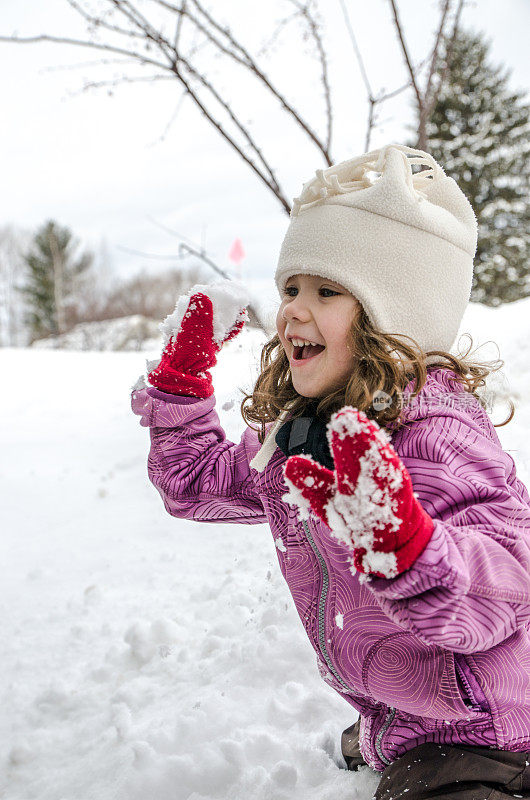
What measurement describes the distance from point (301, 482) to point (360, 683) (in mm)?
722

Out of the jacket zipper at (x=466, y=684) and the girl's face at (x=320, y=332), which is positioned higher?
the girl's face at (x=320, y=332)

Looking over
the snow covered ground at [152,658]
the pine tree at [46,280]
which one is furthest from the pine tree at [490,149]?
the pine tree at [46,280]

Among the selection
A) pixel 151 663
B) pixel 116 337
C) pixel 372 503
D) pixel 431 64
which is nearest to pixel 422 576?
pixel 372 503

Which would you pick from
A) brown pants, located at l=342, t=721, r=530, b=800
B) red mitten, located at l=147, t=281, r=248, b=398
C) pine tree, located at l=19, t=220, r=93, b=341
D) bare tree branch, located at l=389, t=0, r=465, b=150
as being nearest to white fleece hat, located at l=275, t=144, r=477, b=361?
red mitten, located at l=147, t=281, r=248, b=398

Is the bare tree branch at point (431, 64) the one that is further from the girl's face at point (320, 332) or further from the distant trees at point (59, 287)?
the distant trees at point (59, 287)

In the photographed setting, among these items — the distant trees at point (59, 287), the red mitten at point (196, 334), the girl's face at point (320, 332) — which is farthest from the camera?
the distant trees at point (59, 287)

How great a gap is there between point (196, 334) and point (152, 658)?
1372 millimetres

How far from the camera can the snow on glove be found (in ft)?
2.68

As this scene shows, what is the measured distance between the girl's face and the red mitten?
0.26 metres

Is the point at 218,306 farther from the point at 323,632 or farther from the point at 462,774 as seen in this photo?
the point at 462,774

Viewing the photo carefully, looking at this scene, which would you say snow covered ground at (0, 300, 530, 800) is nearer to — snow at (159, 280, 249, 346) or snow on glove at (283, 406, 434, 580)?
snow at (159, 280, 249, 346)

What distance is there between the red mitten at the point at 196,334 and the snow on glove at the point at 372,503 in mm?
734

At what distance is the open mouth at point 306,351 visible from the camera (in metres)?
1.33

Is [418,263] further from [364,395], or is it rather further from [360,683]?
[360,683]
